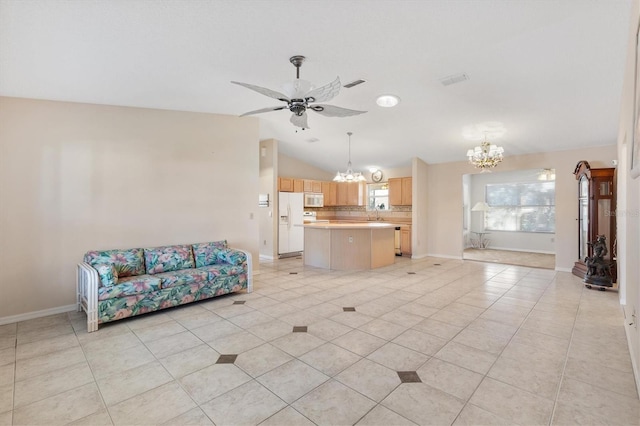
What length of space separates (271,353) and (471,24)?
11.2 feet

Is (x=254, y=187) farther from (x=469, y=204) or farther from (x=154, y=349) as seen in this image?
(x=469, y=204)

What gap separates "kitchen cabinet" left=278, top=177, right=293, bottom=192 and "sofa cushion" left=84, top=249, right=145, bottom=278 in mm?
4096

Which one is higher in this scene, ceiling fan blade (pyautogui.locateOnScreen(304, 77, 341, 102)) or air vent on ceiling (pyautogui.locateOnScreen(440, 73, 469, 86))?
air vent on ceiling (pyautogui.locateOnScreen(440, 73, 469, 86))

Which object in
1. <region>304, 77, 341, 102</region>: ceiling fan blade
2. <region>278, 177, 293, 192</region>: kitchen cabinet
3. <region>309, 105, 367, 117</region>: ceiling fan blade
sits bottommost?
<region>278, 177, 293, 192</region>: kitchen cabinet

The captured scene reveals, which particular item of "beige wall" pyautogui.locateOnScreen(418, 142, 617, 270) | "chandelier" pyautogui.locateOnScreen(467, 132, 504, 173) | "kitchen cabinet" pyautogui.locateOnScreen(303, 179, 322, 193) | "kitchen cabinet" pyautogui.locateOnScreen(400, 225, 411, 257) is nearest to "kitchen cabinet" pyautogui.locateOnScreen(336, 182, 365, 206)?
"kitchen cabinet" pyautogui.locateOnScreen(303, 179, 322, 193)

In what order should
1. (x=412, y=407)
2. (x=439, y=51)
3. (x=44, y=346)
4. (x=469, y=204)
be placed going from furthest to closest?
1. (x=469, y=204)
2. (x=439, y=51)
3. (x=44, y=346)
4. (x=412, y=407)

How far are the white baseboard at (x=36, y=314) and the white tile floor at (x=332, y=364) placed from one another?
0.14 meters

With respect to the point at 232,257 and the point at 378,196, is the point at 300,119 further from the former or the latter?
the point at 378,196

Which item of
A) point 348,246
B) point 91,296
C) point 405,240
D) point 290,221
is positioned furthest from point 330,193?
point 91,296

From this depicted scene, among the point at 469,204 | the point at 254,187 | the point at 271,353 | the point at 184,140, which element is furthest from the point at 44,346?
the point at 469,204

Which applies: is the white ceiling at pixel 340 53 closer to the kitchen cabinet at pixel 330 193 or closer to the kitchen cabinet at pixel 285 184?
the kitchen cabinet at pixel 285 184

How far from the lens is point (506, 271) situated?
19.7 ft

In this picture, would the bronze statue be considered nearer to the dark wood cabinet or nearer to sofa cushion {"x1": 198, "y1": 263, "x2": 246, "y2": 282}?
the dark wood cabinet

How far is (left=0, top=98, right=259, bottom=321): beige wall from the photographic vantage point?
3.48 m
